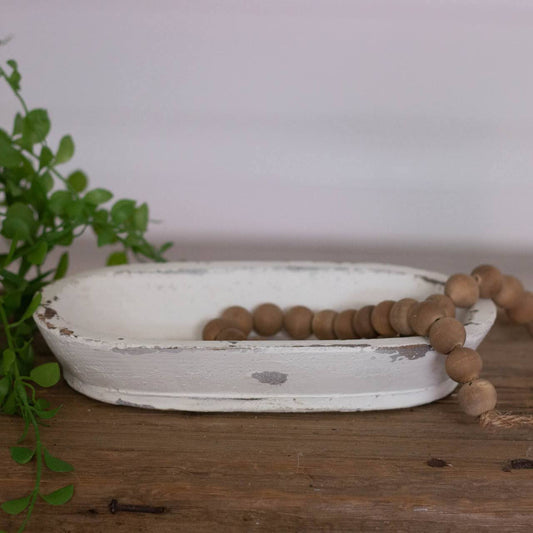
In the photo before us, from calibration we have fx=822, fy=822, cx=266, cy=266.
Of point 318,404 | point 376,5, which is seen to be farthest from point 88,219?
point 376,5

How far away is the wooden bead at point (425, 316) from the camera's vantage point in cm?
56

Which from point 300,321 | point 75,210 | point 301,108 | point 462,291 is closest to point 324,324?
point 300,321

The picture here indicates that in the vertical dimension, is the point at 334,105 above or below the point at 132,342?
above

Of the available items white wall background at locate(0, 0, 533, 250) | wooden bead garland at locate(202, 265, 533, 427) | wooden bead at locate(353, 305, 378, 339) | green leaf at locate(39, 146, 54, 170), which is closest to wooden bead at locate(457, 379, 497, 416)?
wooden bead garland at locate(202, 265, 533, 427)

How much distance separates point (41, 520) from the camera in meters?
0.48

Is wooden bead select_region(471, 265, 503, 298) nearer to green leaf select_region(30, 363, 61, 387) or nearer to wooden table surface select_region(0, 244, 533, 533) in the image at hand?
wooden table surface select_region(0, 244, 533, 533)

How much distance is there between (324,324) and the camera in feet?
2.23

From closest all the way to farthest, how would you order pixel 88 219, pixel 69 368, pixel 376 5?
pixel 69 368, pixel 88 219, pixel 376 5

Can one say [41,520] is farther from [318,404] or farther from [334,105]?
[334,105]

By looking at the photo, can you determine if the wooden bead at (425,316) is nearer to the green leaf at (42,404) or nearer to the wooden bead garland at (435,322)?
the wooden bead garland at (435,322)

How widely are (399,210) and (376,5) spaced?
9.7 inches

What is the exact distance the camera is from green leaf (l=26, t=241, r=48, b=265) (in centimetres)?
62

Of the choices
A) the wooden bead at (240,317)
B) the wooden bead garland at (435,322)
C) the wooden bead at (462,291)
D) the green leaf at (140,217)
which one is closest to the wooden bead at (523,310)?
the wooden bead garland at (435,322)

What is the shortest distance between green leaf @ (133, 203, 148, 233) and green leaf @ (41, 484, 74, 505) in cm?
29
